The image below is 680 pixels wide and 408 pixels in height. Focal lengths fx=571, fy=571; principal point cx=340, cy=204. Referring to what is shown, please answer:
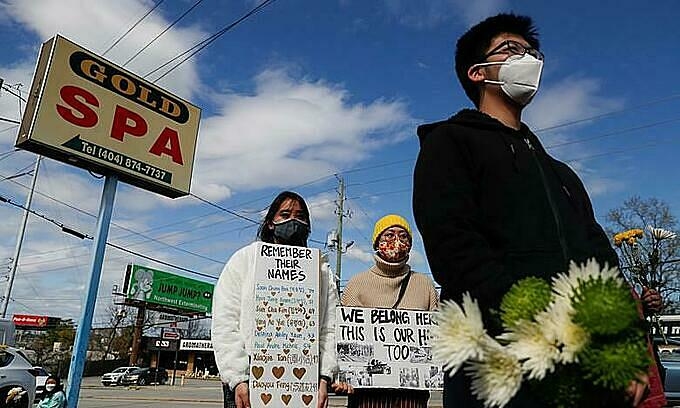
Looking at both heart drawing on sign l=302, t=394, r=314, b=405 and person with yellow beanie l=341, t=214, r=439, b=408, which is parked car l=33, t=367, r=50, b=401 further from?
heart drawing on sign l=302, t=394, r=314, b=405

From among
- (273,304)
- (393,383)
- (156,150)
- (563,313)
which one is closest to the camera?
(563,313)

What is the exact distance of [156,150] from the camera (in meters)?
7.61

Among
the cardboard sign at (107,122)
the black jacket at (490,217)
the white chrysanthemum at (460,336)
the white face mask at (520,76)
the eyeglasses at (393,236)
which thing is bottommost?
the white chrysanthemum at (460,336)

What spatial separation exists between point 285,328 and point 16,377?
35.8 ft

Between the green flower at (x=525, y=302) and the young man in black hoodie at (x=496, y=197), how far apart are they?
0.32 m

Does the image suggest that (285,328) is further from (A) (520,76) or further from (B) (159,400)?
(B) (159,400)

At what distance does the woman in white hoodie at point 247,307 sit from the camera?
2802 mm

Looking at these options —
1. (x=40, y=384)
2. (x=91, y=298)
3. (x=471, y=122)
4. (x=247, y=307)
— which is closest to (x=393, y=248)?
(x=247, y=307)

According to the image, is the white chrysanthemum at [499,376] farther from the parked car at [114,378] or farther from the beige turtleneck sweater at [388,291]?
the parked car at [114,378]

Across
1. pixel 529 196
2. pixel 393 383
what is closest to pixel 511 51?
pixel 529 196

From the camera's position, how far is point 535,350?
31.9 inches

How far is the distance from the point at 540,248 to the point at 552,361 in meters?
0.74

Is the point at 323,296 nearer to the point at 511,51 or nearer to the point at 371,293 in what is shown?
the point at 371,293

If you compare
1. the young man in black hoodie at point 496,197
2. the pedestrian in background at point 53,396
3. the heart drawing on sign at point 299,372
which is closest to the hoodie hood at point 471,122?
the young man in black hoodie at point 496,197
